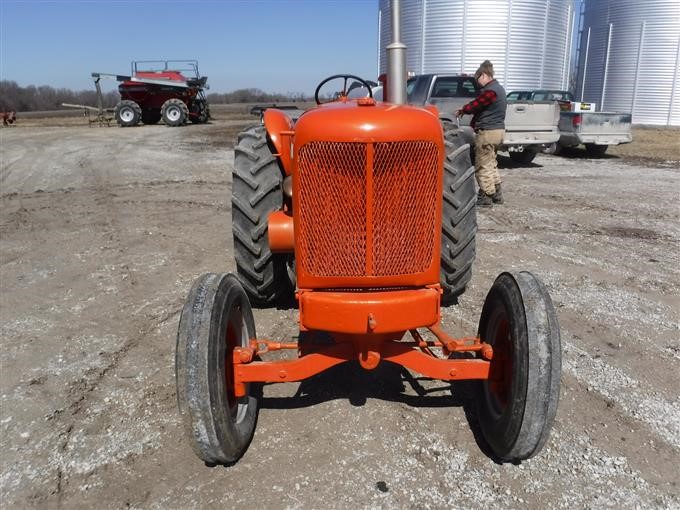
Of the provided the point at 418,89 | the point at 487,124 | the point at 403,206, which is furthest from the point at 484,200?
the point at 403,206

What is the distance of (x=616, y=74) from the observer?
A: 28188mm

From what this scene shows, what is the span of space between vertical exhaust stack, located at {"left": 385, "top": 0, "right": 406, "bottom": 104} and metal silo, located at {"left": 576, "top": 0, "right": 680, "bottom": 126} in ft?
92.2

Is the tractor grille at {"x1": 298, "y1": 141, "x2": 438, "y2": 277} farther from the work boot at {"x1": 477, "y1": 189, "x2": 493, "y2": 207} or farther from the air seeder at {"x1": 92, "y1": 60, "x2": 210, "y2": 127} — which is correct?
the air seeder at {"x1": 92, "y1": 60, "x2": 210, "y2": 127}

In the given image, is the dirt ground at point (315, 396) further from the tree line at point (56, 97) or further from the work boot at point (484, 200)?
the tree line at point (56, 97)

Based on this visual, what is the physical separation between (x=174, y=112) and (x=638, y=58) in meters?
21.6

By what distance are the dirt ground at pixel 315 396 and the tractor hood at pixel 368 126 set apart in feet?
4.74

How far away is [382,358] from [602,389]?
144 centimetres

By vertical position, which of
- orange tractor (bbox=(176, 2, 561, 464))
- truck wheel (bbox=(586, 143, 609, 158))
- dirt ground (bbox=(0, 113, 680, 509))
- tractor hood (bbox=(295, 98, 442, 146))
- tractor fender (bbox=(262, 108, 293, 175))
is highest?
tractor hood (bbox=(295, 98, 442, 146))

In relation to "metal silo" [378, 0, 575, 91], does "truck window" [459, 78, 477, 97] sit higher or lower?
lower

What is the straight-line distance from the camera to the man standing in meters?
7.47

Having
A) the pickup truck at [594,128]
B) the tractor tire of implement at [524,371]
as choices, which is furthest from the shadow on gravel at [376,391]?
the pickup truck at [594,128]

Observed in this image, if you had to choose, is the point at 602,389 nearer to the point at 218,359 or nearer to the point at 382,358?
the point at 382,358

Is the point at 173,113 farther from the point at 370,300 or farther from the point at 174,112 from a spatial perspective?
the point at 370,300

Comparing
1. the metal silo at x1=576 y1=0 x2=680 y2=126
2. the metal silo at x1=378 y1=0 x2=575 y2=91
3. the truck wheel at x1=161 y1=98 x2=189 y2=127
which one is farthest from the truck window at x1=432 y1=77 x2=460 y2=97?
the metal silo at x1=576 y1=0 x2=680 y2=126
